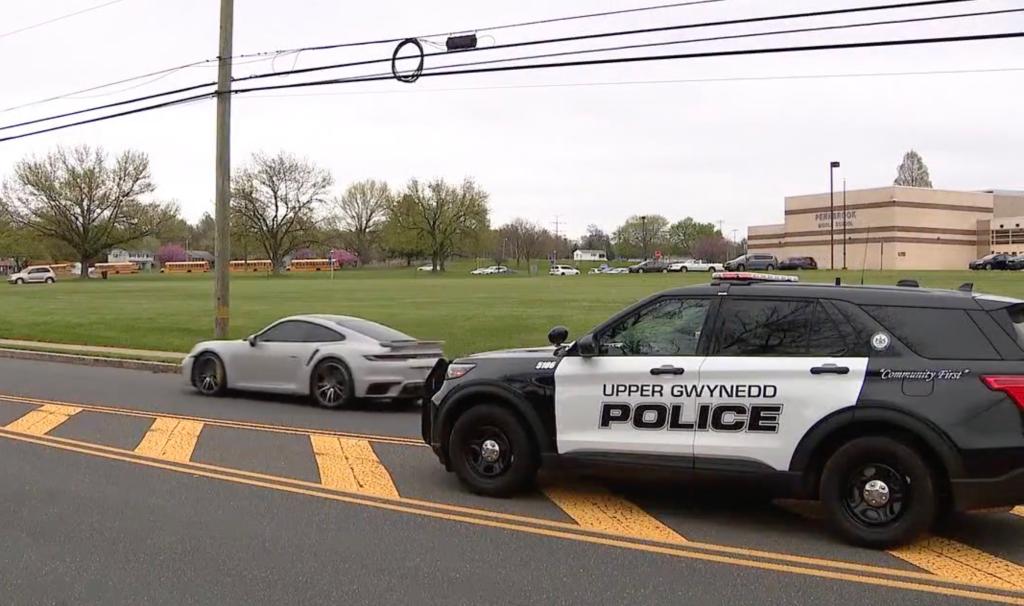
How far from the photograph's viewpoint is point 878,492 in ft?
17.6

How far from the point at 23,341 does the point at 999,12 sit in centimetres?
2360

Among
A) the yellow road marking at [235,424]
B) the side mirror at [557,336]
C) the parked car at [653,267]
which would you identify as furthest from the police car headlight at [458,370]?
the parked car at [653,267]

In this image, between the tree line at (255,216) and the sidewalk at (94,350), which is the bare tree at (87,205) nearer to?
the tree line at (255,216)

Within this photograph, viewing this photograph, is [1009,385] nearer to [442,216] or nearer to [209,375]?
[209,375]

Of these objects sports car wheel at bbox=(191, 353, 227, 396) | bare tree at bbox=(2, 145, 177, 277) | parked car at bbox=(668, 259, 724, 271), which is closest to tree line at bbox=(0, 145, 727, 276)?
bare tree at bbox=(2, 145, 177, 277)

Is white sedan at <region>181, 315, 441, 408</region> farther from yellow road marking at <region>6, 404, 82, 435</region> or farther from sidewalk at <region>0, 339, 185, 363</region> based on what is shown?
sidewalk at <region>0, 339, 185, 363</region>

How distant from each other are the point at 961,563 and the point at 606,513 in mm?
2252

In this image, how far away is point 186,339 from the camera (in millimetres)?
22359

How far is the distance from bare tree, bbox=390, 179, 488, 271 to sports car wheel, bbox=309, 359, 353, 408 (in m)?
102

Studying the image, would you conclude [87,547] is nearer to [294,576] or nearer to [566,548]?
[294,576]

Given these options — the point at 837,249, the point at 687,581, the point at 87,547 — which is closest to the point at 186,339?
the point at 87,547

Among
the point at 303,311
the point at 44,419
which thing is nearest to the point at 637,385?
the point at 44,419

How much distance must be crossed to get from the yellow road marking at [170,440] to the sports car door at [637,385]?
3.86 meters

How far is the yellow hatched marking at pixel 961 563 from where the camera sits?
484cm
